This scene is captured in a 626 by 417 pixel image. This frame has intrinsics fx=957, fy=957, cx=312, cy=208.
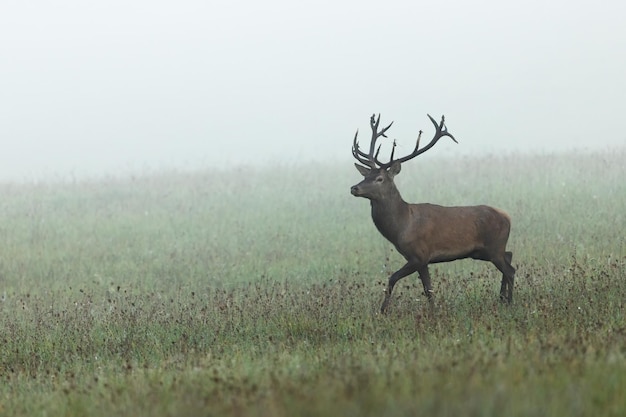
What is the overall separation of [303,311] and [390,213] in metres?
1.33

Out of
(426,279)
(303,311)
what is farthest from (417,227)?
(303,311)

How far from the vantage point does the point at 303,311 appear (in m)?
9.37

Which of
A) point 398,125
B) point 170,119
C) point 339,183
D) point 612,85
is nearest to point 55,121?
point 170,119

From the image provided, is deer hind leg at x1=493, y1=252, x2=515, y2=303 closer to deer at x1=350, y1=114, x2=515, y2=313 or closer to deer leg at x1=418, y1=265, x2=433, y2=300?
deer at x1=350, y1=114, x2=515, y2=313

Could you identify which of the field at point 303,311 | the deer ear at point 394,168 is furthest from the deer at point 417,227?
the field at point 303,311

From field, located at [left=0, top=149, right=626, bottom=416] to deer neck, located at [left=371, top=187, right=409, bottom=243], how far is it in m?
0.68

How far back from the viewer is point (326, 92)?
55375 millimetres

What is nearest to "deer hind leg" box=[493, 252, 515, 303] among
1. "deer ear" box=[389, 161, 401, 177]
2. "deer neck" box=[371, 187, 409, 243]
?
"deer neck" box=[371, 187, 409, 243]

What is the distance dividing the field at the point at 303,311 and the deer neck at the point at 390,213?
681 millimetres

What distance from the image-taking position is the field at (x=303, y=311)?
511cm

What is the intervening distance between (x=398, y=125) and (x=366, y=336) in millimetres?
40243

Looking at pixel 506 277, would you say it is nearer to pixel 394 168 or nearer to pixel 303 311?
pixel 394 168

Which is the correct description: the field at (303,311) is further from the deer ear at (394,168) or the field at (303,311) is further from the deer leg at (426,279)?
the deer ear at (394,168)

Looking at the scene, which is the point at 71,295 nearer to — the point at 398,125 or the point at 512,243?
the point at 512,243
